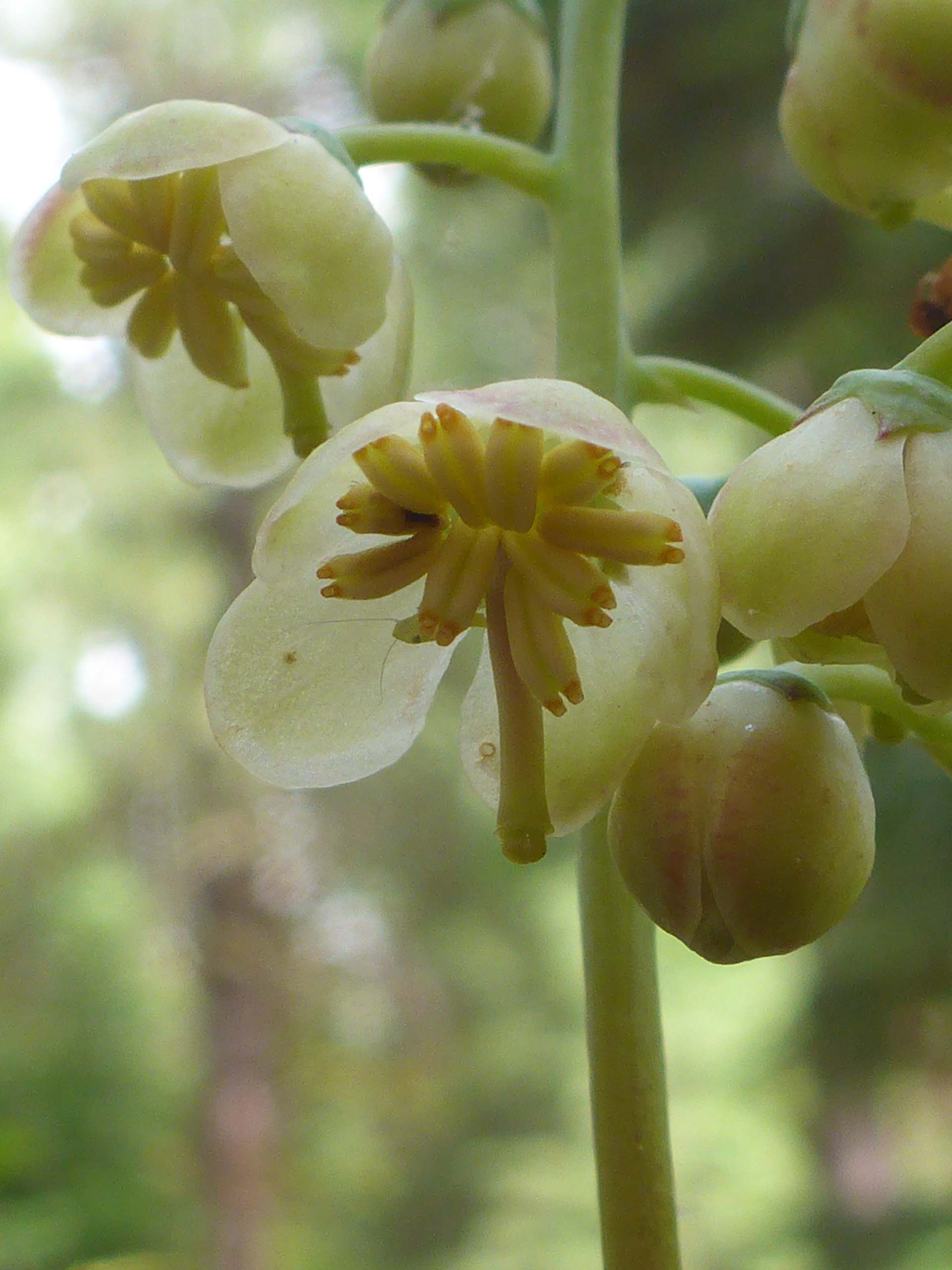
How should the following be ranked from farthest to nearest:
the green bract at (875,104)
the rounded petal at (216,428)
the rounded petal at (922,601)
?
the rounded petal at (216,428)
the green bract at (875,104)
the rounded petal at (922,601)

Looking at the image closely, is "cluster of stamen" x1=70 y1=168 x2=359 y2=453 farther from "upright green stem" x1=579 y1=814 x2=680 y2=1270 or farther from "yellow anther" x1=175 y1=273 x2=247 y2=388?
"upright green stem" x1=579 y1=814 x2=680 y2=1270

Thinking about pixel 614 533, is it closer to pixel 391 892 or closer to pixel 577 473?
pixel 577 473

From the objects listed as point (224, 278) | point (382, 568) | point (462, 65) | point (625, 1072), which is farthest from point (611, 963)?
point (462, 65)

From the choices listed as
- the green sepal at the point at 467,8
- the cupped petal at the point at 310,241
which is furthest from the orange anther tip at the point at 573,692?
the green sepal at the point at 467,8

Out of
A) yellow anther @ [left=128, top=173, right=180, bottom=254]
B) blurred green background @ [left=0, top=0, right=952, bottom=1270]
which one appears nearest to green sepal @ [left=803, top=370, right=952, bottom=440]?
yellow anther @ [left=128, top=173, right=180, bottom=254]

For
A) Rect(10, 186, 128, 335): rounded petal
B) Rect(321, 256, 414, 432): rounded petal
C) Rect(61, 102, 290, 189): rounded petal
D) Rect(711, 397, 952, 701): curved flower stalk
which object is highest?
Rect(10, 186, 128, 335): rounded petal

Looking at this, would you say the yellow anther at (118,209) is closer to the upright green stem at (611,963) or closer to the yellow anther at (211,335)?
the yellow anther at (211,335)

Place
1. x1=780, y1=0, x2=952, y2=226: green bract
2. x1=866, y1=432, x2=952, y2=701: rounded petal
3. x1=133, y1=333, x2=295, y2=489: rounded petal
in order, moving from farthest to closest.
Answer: x1=133, y1=333, x2=295, y2=489: rounded petal
x1=780, y1=0, x2=952, y2=226: green bract
x1=866, y1=432, x2=952, y2=701: rounded petal
